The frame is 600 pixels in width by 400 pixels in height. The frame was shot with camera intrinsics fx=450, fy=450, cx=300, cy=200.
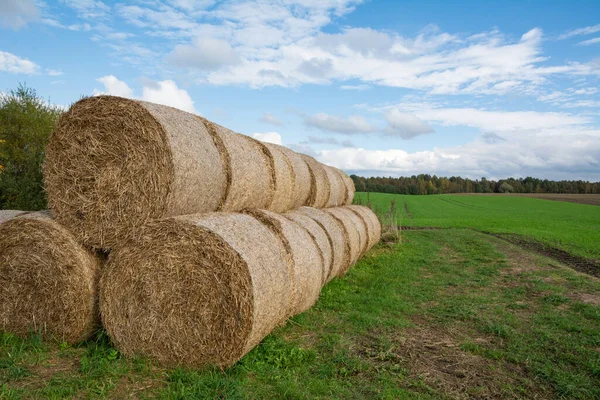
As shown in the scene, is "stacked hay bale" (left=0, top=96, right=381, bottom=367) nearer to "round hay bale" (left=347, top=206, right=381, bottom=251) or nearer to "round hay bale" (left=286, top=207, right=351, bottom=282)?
"round hay bale" (left=286, top=207, right=351, bottom=282)

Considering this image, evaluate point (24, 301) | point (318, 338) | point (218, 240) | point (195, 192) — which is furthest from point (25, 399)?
point (318, 338)

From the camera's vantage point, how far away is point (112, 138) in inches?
213

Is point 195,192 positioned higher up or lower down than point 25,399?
higher up

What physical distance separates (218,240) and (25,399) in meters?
2.29

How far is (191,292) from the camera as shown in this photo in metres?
5.02

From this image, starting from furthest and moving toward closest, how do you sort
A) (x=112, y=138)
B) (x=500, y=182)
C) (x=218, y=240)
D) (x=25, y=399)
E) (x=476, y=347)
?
(x=500, y=182) → (x=476, y=347) → (x=112, y=138) → (x=218, y=240) → (x=25, y=399)

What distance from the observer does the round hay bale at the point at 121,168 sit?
5.23 meters

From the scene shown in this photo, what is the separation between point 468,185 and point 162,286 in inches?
3559

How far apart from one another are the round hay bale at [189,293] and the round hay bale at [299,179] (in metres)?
4.11

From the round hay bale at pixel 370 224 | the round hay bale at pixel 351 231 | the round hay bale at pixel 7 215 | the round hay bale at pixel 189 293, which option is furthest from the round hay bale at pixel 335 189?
the round hay bale at pixel 7 215

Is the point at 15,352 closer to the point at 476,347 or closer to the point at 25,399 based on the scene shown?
the point at 25,399

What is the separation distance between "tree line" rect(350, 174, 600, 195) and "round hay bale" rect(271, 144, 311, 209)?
6690cm

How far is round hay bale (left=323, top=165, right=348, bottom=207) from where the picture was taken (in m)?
12.2

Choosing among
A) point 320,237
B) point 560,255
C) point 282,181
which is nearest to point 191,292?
point 320,237
